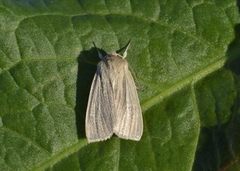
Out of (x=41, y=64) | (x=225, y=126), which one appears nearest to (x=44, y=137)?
(x=41, y=64)

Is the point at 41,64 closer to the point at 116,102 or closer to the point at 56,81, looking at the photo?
the point at 56,81

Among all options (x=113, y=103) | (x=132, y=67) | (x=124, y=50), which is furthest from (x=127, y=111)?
(x=124, y=50)

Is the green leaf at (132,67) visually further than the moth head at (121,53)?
No

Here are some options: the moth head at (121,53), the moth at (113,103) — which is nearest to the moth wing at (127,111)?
the moth at (113,103)

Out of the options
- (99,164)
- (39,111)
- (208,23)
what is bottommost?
(99,164)

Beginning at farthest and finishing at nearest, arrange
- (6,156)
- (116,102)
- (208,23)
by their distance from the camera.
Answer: (116,102) → (208,23) → (6,156)

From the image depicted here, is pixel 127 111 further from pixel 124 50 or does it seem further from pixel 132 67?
pixel 124 50

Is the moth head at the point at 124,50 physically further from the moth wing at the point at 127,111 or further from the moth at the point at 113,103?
the moth wing at the point at 127,111

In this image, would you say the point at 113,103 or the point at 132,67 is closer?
the point at 132,67
